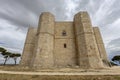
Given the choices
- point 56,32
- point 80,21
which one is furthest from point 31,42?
point 80,21

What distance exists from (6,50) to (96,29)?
35117mm

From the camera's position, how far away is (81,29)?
2059cm

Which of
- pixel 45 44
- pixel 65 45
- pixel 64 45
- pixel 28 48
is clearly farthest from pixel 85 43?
pixel 28 48

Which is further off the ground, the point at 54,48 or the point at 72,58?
the point at 54,48

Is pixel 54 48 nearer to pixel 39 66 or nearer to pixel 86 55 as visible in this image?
pixel 39 66

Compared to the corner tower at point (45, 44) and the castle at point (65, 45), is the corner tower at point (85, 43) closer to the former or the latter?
the castle at point (65, 45)

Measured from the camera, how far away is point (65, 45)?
70.5 ft

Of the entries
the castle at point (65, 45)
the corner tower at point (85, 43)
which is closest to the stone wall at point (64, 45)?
the castle at point (65, 45)

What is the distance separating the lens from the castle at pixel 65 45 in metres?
18.0

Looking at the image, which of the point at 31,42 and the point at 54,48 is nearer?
the point at 54,48

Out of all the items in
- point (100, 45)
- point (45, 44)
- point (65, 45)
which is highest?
point (100, 45)

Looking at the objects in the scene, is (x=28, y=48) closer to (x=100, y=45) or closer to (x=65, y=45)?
(x=65, y=45)

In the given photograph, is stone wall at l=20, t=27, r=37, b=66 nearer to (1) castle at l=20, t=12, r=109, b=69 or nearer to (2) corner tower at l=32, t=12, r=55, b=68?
(1) castle at l=20, t=12, r=109, b=69

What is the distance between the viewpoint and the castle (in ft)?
59.0
